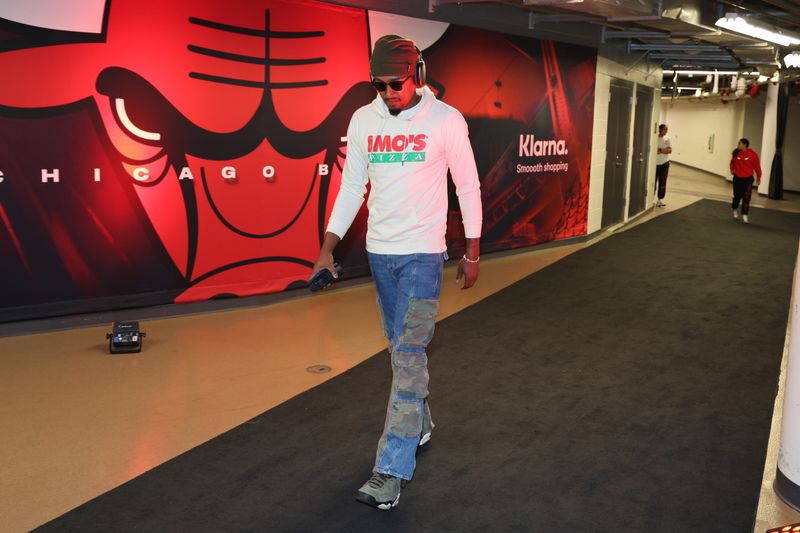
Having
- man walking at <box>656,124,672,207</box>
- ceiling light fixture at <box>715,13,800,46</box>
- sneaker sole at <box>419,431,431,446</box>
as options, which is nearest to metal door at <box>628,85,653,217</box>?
man walking at <box>656,124,672,207</box>

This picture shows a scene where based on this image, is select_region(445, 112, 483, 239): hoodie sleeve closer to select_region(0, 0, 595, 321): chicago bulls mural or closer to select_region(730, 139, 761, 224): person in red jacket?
select_region(0, 0, 595, 321): chicago bulls mural

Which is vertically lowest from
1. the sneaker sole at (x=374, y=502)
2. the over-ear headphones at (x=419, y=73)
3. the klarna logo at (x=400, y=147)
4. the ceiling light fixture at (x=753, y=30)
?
the sneaker sole at (x=374, y=502)

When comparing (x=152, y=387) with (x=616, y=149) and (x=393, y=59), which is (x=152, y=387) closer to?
(x=393, y=59)

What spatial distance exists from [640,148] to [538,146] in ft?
13.1

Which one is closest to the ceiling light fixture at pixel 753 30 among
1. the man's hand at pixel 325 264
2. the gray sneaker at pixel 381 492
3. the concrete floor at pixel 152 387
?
the concrete floor at pixel 152 387

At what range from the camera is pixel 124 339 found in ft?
15.9

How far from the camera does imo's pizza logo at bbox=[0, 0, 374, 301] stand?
521 cm

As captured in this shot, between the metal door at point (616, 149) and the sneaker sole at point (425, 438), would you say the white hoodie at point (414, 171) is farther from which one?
the metal door at point (616, 149)

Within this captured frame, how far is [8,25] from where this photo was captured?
479 cm

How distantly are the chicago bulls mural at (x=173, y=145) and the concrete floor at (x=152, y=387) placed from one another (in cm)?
37

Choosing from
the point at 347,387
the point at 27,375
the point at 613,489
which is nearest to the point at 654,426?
Answer: the point at 613,489

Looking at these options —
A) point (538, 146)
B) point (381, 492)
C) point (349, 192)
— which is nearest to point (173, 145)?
point (349, 192)

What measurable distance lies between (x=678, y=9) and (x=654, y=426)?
461cm

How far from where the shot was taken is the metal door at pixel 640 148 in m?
11.9
